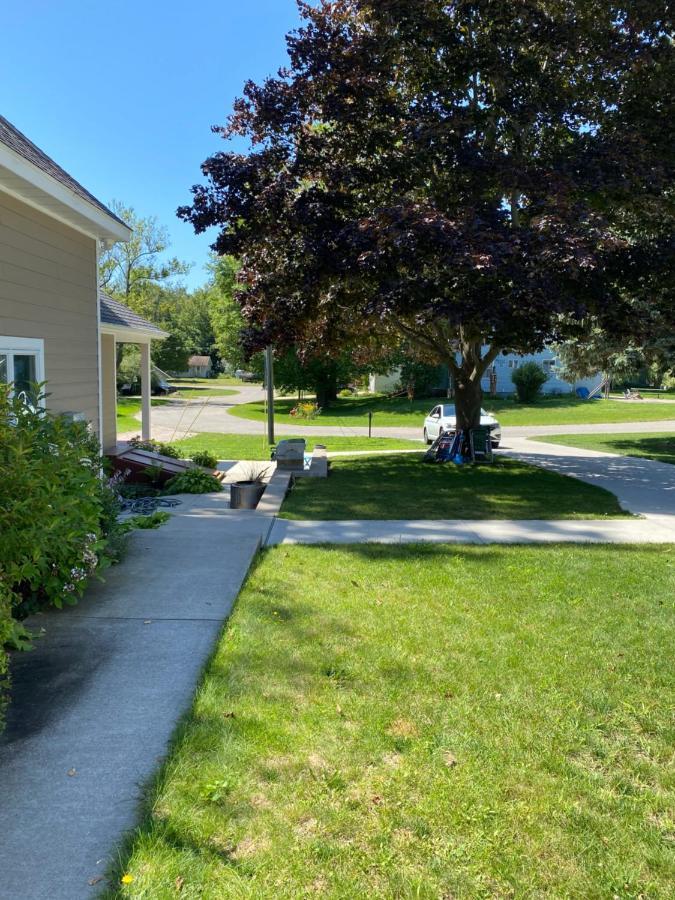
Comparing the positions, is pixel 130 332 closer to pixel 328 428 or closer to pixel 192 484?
pixel 192 484

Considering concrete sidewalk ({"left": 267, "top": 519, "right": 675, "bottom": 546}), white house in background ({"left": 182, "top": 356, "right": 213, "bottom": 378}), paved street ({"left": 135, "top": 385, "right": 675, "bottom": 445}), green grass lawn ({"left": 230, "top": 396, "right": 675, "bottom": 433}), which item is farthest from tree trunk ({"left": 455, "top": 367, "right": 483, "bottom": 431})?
white house in background ({"left": 182, "top": 356, "right": 213, "bottom": 378})

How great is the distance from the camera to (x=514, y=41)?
35.8 feet

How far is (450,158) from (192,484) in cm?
698

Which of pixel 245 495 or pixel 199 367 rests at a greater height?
pixel 199 367

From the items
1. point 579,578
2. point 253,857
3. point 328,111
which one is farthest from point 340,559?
point 328,111

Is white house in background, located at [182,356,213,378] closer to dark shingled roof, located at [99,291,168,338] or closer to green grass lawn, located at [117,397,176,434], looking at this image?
green grass lawn, located at [117,397,176,434]

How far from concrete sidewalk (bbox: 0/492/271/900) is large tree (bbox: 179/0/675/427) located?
6256mm

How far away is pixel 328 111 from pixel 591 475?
8.45 meters

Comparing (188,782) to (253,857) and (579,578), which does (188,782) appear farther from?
(579,578)

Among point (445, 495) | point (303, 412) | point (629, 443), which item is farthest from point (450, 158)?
point (303, 412)

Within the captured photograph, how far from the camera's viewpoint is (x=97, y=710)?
341 centimetres

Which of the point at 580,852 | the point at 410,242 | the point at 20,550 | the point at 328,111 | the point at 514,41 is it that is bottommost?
the point at 580,852

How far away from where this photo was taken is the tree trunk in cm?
1555

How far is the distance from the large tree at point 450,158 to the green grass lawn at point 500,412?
17221 mm
